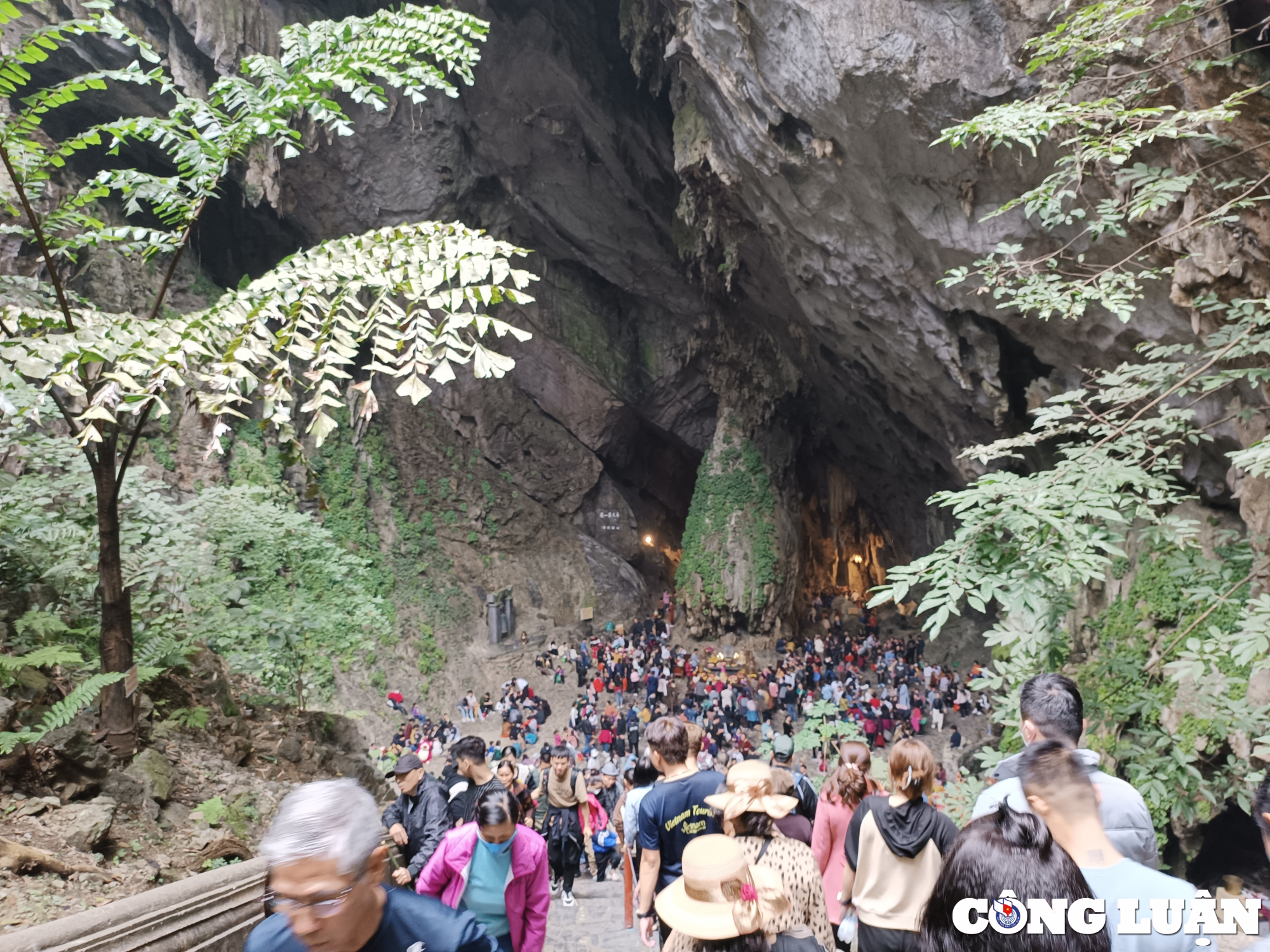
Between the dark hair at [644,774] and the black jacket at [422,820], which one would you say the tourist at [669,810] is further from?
the black jacket at [422,820]

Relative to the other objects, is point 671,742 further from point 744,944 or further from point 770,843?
point 744,944

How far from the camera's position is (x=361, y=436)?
2180 cm

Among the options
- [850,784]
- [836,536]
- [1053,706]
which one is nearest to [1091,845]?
[1053,706]

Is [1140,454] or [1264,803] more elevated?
[1140,454]

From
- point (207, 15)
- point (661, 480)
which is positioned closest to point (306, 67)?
point (207, 15)

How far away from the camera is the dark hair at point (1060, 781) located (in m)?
1.72

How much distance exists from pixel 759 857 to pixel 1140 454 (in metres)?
3.10

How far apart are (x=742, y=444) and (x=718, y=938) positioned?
20.4 meters

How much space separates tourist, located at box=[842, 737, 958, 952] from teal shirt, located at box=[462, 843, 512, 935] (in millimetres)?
1421

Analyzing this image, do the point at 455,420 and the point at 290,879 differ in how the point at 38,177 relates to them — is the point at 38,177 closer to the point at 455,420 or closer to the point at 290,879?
the point at 290,879

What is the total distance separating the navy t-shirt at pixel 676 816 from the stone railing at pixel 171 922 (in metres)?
1.77

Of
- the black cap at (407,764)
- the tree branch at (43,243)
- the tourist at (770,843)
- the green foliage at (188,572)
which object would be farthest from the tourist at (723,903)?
the green foliage at (188,572)

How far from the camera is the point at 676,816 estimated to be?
9.16 feet

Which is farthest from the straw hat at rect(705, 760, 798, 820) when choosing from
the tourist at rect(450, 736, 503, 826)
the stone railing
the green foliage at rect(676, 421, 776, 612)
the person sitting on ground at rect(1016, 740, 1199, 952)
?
the green foliage at rect(676, 421, 776, 612)
